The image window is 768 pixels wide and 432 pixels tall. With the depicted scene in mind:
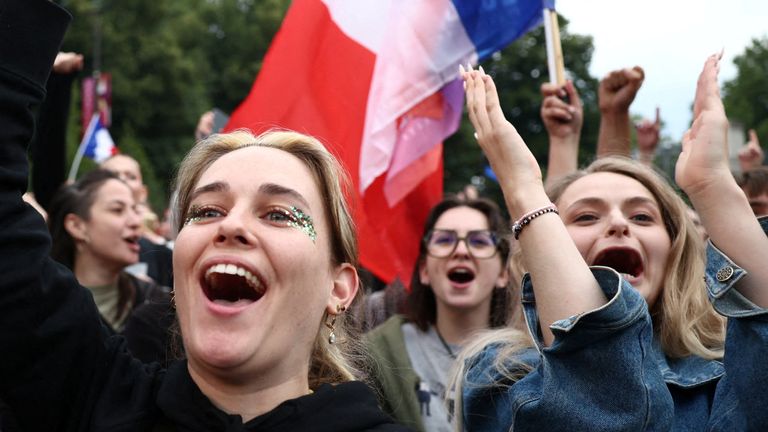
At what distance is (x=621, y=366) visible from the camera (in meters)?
2.14

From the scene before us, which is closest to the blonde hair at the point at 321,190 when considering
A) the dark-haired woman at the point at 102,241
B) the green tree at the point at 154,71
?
the dark-haired woman at the point at 102,241

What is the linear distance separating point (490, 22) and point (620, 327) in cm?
283

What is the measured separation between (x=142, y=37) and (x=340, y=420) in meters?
39.4

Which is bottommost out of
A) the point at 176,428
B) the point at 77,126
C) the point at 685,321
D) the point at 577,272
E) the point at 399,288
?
the point at 77,126

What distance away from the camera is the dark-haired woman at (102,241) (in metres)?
5.01

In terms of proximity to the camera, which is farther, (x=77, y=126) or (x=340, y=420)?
(x=77, y=126)

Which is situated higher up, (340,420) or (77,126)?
(340,420)

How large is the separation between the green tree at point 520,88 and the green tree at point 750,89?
72.1ft

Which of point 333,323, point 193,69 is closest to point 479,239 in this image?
point 333,323

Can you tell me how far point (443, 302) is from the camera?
15.0ft

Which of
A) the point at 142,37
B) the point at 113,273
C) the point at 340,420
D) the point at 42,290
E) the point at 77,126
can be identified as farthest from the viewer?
the point at 142,37

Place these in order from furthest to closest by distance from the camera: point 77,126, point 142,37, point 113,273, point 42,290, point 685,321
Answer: point 142,37, point 77,126, point 113,273, point 685,321, point 42,290

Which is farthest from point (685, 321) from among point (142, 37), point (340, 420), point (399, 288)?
point (142, 37)

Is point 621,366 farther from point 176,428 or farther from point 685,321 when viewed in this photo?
point 176,428
